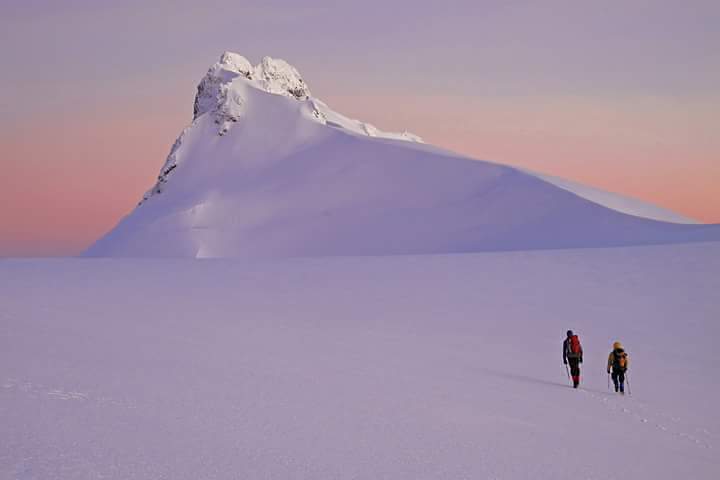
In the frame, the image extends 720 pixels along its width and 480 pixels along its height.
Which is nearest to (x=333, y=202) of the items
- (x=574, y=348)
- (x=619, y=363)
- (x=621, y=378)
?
(x=574, y=348)

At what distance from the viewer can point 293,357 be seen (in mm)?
12133

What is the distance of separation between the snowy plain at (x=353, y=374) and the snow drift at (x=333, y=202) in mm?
20918

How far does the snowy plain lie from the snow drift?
2092 cm

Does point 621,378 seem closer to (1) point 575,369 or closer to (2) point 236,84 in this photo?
(1) point 575,369

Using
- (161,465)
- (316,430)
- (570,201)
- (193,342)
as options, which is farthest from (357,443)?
(570,201)

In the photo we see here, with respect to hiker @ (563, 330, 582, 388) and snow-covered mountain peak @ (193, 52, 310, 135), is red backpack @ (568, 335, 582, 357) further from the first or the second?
snow-covered mountain peak @ (193, 52, 310, 135)

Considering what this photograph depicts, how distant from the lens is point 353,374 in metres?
11.0

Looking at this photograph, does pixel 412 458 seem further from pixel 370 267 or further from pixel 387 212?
pixel 387 212

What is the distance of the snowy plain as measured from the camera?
6.53 m

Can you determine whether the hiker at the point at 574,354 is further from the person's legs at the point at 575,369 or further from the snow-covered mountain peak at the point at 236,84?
the snow-covered mountain peak at the point at 236,84

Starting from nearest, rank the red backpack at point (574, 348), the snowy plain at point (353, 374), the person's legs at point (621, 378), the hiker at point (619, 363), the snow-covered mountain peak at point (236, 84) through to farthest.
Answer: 1. the snowy plain at point (353, 374)
2. the hiker at point (619, 363)
3. the person's legs at point (621, 378)
4. the red backpack at point (574, 348)
5. the snow-covered mountain peak at point (236, 84)

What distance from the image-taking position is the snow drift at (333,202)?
51.1m

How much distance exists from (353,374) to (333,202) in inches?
2173

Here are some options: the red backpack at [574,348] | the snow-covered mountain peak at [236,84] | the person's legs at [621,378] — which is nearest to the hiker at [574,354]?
the red backpack at [574,348]
